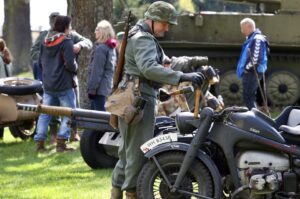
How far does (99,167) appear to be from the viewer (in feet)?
32.0

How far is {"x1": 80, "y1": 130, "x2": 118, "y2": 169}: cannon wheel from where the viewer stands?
9500 millimetres

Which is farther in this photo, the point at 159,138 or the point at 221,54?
the point at 221,54

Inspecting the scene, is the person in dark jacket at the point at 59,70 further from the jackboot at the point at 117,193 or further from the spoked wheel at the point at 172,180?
the spoked wheel at the point at 172,180

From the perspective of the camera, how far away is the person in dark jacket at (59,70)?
435 inches

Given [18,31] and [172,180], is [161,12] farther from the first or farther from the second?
[18,31]

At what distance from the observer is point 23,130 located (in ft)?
42.8

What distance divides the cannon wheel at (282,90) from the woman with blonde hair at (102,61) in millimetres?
7105

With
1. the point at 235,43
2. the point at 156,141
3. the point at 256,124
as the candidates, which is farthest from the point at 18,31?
the point at 256,124

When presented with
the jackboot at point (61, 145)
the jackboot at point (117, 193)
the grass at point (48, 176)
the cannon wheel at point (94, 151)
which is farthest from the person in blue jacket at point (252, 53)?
the jackboot at point (117, 193)

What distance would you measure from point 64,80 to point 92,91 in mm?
467

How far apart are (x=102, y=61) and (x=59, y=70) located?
572mm

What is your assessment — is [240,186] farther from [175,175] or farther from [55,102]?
[55,102]

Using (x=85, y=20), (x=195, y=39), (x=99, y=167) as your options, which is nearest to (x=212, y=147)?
(x=99, y=167)

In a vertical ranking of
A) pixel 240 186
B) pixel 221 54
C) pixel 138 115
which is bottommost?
pixel 221 54
